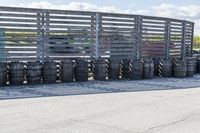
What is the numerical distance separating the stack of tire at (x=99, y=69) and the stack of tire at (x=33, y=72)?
234 cm

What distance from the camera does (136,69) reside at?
518 inches

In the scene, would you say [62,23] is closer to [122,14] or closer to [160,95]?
[122,14]

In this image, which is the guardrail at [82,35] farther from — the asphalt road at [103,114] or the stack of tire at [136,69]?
the asphalt road at [103,114]

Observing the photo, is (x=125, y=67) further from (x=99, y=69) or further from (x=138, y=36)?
(x=138, y=36)

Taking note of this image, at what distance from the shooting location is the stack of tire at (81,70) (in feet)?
39.7

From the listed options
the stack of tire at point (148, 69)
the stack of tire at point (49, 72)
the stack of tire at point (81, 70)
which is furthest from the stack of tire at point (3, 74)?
the stack of tire at point (148, 69)

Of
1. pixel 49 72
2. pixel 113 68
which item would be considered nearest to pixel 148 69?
pixel 113 68

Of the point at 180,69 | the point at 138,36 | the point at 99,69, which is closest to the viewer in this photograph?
the point at 99,69

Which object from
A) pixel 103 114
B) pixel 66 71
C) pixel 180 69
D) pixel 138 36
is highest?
pixel 138 36

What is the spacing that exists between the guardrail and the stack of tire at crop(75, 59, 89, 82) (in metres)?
0.99

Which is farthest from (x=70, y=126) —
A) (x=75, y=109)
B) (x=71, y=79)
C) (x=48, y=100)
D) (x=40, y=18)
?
(x=40, y=18)

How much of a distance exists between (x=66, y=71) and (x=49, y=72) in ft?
2.24

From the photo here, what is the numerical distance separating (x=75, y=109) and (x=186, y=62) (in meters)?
8.28

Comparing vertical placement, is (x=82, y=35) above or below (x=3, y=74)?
above
